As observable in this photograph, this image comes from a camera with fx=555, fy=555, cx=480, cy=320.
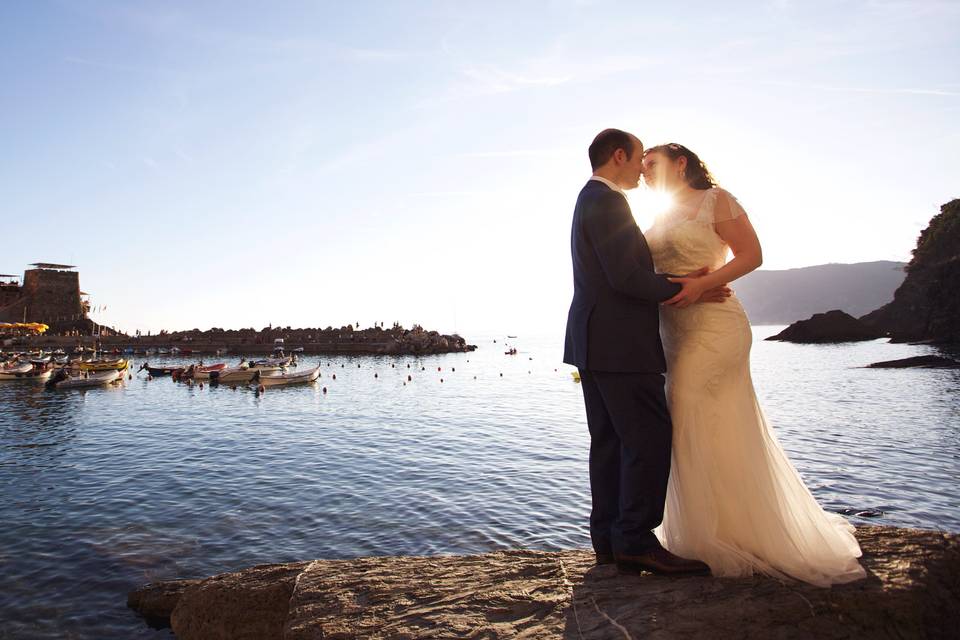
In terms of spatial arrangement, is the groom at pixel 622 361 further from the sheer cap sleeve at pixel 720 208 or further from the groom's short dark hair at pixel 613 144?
the sheer cap sleeve at pixel 720 208

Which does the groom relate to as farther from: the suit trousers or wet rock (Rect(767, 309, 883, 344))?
wet rock (Rect(767, 309, 883, 344))

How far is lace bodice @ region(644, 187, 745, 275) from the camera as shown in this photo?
4.12 metres

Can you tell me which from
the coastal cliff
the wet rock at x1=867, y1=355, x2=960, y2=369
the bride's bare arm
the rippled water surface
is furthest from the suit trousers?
the coastal cliff

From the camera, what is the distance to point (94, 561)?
10.4 meters

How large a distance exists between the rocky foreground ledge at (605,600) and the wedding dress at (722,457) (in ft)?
0.90

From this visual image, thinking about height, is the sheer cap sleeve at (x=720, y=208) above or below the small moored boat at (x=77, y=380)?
above

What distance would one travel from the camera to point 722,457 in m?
3.88

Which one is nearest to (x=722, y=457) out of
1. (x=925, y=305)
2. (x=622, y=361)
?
(x=622, y=361)

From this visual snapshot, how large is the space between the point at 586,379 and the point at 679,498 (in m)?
1.06

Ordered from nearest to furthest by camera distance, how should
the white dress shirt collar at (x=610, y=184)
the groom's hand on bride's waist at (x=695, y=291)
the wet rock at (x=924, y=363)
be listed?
the groom's hand on bride's waist at (x=695, y=291) < the white dress shirt collar at (x=610, y=184) < the wet rock at (x=924, y=363)

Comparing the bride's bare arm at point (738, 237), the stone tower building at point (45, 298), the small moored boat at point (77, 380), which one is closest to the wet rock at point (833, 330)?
the small moored boat at point (77, 380)

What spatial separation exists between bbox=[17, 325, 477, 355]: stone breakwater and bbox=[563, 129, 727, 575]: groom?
98.7 meters

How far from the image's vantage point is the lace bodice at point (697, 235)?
4121mm

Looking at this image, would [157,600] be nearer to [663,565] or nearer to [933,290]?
[663,565]
